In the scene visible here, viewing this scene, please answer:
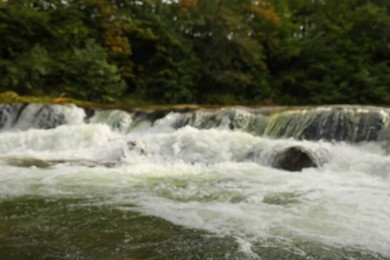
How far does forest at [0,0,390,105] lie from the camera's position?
17.8 metres

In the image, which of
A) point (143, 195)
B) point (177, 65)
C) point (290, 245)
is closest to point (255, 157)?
point (143, 195)

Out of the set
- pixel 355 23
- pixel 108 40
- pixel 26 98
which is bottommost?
pixel 26 98

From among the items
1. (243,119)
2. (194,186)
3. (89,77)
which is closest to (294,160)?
(194,186)

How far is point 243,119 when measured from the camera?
10.5m

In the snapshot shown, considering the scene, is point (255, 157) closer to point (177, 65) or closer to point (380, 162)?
point (380, 162)

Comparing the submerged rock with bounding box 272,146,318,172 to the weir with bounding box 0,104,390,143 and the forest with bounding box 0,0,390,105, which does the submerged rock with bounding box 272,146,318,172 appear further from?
the forest with bounding box 0,0,390,105

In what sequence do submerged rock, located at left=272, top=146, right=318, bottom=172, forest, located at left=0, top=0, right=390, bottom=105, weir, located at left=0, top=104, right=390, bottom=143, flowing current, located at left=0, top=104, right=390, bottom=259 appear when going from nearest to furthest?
flowing current, located at left=0, top=104, right=390, bottom=259
submerged rock, located at left=272, top=146, right=318, bottom=172
weir, located at left=0, top=104, right=390, bottom=143
forest, located at left=0, top=0, right=390, bottom=105

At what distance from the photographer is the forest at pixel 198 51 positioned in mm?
17781

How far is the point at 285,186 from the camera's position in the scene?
6047mm

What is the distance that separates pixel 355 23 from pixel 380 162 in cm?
1405

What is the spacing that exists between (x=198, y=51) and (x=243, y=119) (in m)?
10.0

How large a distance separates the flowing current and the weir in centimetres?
3

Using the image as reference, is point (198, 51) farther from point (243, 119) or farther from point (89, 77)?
point (243, 119)

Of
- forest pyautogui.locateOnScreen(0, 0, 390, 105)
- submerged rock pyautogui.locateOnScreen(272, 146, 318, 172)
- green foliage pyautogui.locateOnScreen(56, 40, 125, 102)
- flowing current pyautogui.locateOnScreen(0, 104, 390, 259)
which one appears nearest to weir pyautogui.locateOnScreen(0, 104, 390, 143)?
flowing current pyautogui.locateOnScreen(0, 104, 390, 259)
